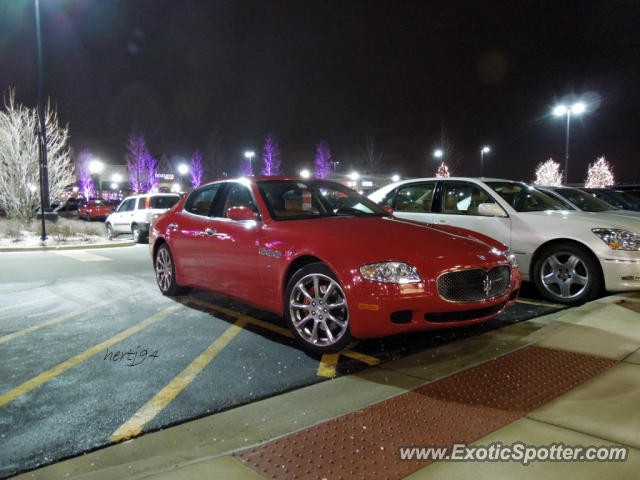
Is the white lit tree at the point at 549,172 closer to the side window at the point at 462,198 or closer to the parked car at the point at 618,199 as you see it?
the parked car at the point at 618,199

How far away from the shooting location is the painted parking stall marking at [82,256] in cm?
1062

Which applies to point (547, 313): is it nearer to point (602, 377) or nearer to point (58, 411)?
point (602, 377)

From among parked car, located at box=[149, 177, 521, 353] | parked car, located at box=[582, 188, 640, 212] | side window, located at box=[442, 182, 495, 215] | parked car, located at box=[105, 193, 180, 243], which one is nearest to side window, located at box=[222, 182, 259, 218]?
parked car, located at box=[149, 177, 521, 353]

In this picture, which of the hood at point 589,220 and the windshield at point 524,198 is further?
the windshield at point 524,198

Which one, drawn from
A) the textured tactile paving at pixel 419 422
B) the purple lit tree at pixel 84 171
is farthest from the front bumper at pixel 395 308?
the purple lit tree at pixel 84 171

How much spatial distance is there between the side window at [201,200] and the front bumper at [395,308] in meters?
2.69

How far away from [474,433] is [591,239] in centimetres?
395

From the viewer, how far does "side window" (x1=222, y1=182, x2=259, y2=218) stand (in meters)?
5.26

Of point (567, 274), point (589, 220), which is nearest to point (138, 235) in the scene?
point (567, 274)

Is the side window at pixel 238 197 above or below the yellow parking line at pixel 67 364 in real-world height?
above

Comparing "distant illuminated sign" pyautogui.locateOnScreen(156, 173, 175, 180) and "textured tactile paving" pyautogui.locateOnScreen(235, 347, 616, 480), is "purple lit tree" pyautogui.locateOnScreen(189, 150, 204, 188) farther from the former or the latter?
"textured tactile paving" pyautogui.locateOnScreen(235, 347, 616, 480)

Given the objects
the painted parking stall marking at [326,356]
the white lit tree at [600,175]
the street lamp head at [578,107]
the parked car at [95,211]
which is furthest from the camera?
the white lit tree at [600,175]

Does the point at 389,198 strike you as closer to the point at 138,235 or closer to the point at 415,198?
the point at 415,198

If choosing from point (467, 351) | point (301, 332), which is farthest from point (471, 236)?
point (301, 332)
